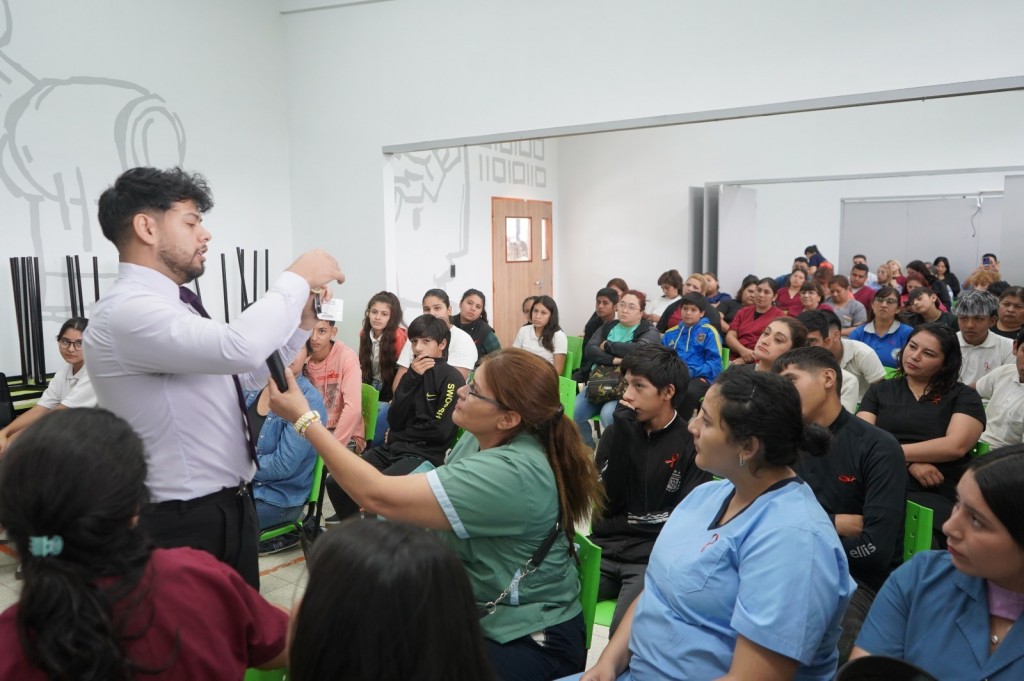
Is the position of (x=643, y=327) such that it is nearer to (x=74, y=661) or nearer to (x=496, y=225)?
(x=496, y=225)

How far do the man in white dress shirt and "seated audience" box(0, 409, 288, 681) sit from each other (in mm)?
524

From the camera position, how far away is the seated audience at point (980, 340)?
4.09 m

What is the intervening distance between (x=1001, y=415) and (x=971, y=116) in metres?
6.62

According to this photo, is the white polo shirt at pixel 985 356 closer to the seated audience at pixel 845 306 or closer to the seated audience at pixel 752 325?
the seated audience at pixel 752 325

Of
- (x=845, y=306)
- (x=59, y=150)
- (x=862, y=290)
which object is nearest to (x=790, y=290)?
(x=862, y=290)

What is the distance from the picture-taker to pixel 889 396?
312cm

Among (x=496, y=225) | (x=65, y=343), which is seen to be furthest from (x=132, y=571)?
(x=496, y=225)

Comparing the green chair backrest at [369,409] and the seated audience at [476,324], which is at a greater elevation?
the seated audience at [476,324]

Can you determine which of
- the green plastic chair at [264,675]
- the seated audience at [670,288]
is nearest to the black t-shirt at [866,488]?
the green plastic chair at [264,675]

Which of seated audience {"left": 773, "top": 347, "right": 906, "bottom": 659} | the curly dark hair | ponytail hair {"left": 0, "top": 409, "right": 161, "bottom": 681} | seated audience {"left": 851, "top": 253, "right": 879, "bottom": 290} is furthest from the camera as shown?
seated audience {"left": 851, "top": 253, "right": 879, "bottom": 290}

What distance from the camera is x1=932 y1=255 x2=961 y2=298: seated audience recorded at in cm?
924

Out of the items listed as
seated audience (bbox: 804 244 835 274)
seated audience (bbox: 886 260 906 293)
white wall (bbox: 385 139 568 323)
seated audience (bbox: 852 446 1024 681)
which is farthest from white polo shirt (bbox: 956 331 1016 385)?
seated audience (bbox: 804 244 835 274)

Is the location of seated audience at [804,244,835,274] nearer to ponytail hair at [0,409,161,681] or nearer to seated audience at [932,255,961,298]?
seated audience at [932,255,961,298]

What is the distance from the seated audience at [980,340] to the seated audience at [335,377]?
3301 mm
